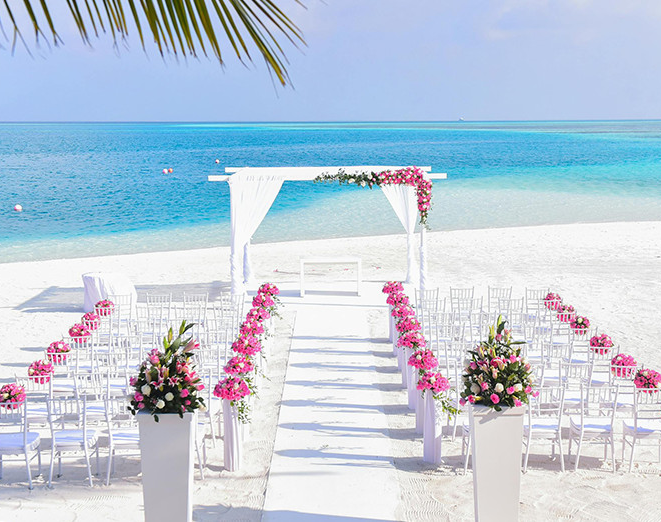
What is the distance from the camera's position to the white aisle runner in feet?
20.8

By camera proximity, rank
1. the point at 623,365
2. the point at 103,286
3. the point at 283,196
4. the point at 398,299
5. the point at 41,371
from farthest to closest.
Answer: the point at 283,196 → the point at 103,286 → the point at 398,299 → the point at 41,371 → the point at 623,365

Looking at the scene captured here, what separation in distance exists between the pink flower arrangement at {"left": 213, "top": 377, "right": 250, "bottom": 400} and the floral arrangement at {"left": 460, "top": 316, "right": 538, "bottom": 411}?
246 centimetres

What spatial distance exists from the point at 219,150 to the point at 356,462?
86098 millimetres

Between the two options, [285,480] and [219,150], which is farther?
[219,150]

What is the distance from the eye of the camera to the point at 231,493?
6.70 m

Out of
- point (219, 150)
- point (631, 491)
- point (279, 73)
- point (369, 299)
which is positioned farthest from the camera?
point (219, 150)

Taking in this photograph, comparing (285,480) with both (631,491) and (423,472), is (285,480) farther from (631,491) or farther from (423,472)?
(631,491)

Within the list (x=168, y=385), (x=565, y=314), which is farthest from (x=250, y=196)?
(x=168, y=385)

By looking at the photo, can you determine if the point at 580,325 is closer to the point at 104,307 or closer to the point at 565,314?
A: the point at 565,314

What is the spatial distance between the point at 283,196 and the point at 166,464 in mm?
40150

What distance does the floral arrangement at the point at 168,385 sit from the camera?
5.38m

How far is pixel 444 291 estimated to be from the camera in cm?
1634

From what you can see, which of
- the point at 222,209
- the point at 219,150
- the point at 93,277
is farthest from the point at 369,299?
the point at 219,150

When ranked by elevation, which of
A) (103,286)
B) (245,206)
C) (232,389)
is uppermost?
(245,206)
